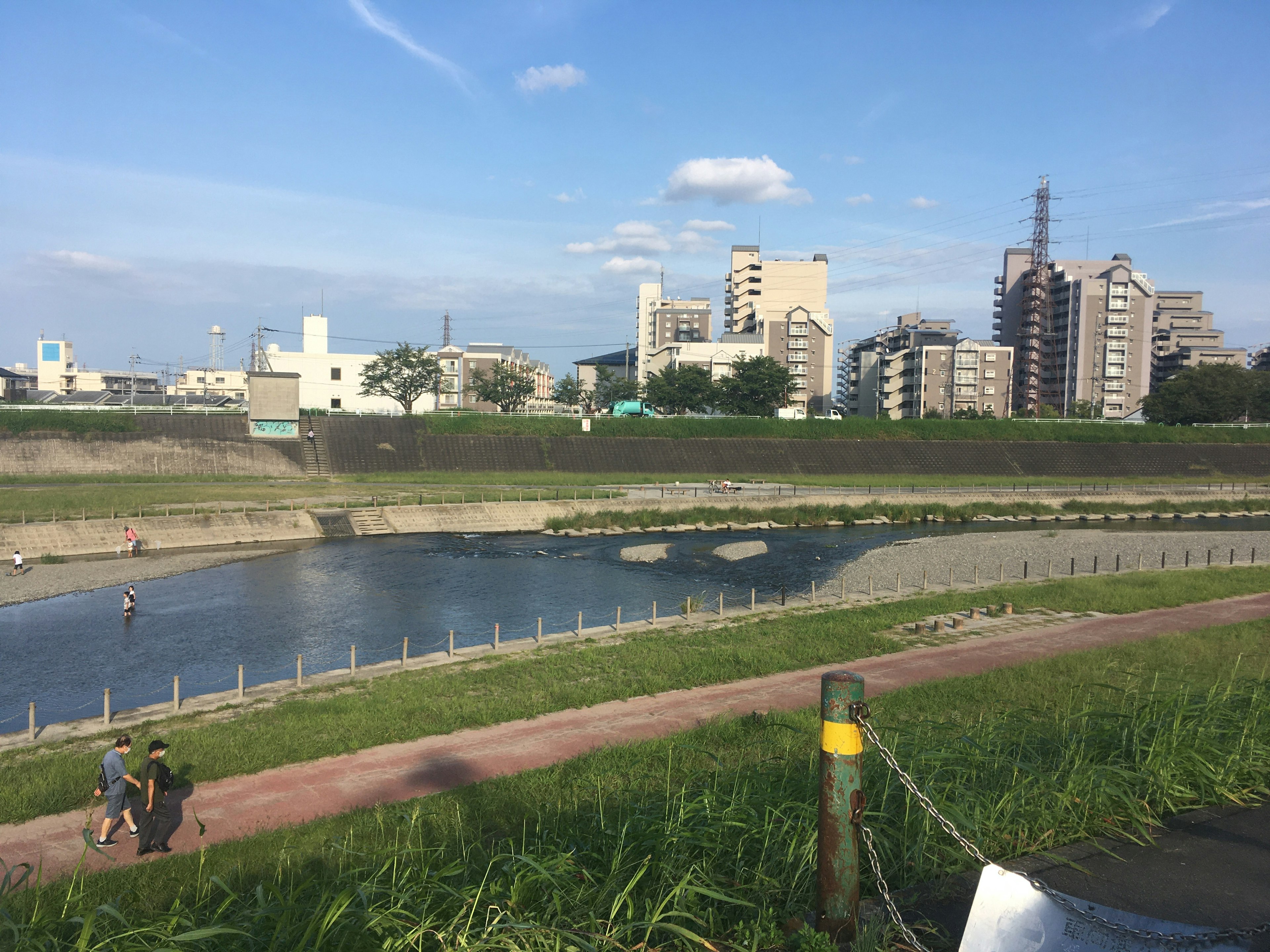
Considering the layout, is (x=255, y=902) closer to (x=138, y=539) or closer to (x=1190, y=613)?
(x=1190, y=613)

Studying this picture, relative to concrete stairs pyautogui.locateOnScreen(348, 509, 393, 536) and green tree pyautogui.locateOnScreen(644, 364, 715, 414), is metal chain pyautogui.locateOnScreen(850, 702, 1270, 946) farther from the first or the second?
green tree pyautogui.locateOnScreen(644, 364, 715, 414)

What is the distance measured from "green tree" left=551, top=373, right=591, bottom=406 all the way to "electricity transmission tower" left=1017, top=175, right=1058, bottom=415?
2362 inches

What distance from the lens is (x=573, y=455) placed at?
229 feet

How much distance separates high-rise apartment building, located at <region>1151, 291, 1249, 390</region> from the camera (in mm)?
125688

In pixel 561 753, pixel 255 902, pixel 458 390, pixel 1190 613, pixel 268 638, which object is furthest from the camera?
pixel 458 390

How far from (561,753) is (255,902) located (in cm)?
676

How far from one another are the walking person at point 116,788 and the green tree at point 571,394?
4060 inches

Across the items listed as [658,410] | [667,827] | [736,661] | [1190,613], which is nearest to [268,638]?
[736,661]

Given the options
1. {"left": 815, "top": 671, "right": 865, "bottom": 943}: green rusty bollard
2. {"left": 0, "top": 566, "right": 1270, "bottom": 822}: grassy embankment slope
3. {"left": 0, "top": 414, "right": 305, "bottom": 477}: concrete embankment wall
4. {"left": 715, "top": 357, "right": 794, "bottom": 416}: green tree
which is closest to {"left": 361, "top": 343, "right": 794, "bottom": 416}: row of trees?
{"left": 715, "top": 357, "right": 794, "bottom": 416}: green tree

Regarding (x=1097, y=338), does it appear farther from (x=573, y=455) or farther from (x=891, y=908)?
(x=891, y=908)

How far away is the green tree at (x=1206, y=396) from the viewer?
292 ft

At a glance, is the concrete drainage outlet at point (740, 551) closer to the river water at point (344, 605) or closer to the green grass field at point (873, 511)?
the river water at point (344, 605)

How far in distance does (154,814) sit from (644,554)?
104 feet

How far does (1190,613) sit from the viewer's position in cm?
2269
